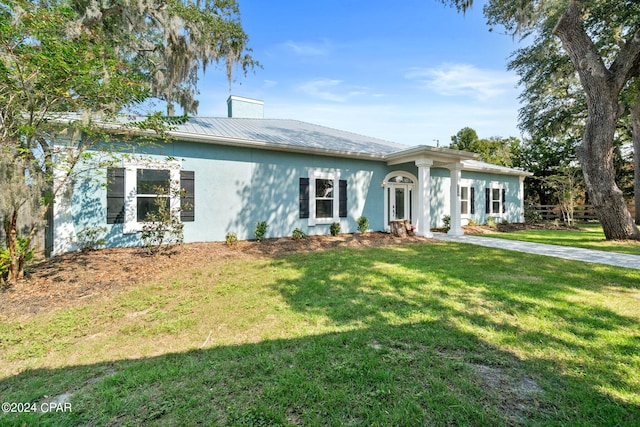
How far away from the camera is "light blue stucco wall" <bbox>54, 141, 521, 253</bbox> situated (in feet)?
22.7

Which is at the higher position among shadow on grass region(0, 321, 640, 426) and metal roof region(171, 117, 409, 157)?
metal roof region(171, 117, 409, 157)

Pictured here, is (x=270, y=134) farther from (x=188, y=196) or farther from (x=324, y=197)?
(x=188, y=196)

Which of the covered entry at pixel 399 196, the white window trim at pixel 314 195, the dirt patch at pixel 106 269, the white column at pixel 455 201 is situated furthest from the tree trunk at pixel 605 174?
the white window trim at pixel 314 195

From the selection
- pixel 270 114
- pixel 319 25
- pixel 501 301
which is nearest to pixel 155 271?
pixel 501 301

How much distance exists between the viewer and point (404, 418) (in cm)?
181

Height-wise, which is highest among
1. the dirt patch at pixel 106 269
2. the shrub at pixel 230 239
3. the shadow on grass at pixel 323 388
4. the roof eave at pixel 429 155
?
the roof eave at pixel 429 155

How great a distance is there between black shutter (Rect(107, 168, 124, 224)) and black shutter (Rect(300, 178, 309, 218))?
5.03m

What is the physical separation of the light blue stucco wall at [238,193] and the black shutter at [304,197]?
0.58 ft

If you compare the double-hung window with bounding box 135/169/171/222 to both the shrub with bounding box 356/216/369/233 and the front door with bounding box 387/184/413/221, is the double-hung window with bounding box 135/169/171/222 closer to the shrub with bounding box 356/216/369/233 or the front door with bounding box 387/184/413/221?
the shrub with bounding box 356/216/369/233

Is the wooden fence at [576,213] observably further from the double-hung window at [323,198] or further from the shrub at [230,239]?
the shrub at [230,239]

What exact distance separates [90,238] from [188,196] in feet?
7.93

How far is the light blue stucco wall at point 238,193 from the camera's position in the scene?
6.92 metres

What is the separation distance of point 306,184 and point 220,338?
717cm

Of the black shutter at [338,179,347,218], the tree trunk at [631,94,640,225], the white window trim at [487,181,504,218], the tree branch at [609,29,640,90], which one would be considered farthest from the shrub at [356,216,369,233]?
the tree trunk at [631,94,640,225]
